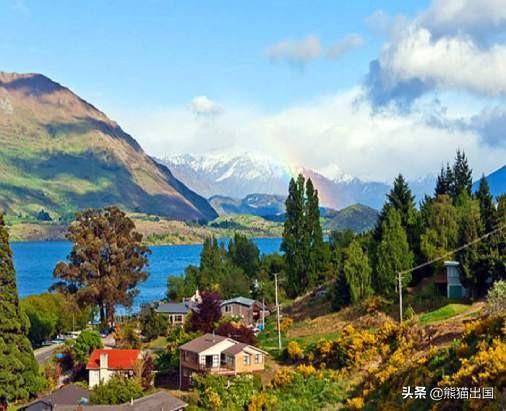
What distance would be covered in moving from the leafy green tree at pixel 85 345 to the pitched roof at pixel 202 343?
1030cm

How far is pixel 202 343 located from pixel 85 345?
12540mm

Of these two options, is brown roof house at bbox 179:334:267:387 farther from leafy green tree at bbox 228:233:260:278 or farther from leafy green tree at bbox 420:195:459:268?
leafy green tree at bbox 228:233:260:278

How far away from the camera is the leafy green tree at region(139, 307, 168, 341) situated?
73312 mm

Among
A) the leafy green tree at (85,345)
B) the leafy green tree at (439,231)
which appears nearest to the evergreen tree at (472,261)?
the leafy green tree at (439,231)

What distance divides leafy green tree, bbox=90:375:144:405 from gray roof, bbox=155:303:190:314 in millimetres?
34470

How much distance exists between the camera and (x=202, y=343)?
54.4 meters

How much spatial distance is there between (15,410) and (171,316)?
35.2 m

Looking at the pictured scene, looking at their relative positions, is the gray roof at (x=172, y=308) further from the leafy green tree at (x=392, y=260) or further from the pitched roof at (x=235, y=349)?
the pitched roof at (x=235, y=349)

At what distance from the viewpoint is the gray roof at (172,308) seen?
8399 cm

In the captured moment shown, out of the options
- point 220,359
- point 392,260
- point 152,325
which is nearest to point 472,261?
point 392,260

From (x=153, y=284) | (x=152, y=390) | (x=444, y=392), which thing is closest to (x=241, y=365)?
(x=152, y=390)

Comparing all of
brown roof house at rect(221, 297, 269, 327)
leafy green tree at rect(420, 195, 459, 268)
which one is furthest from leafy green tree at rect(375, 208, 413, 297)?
brown roof house at rect(221, 297, 269, 327)

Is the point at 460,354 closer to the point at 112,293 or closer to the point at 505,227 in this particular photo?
the point at 505,227

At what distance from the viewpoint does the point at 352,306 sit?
207 ft
